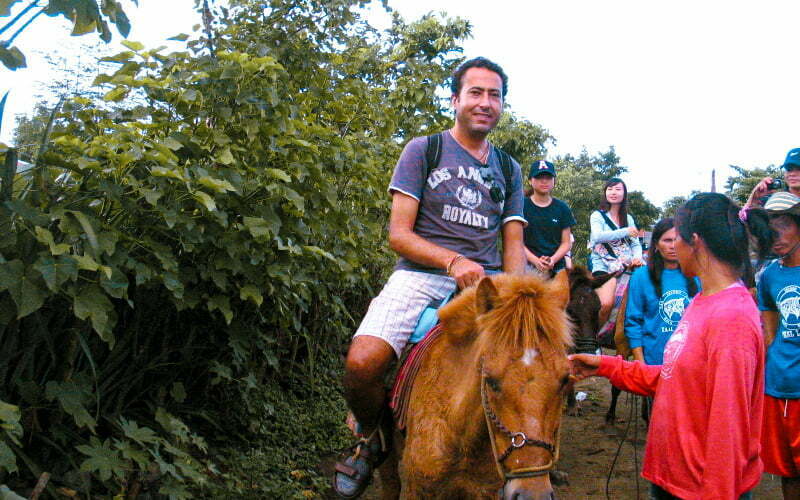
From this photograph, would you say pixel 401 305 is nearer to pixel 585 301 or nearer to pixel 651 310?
pixel 651 310

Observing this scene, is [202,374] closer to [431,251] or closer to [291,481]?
[291,481]

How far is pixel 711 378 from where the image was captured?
2.57 meters

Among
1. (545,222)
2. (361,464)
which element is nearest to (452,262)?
(361,464)

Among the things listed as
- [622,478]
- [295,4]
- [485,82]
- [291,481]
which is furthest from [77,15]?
[622,478]

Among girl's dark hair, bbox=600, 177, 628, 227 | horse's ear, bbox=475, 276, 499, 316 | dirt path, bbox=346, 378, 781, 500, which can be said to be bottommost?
dirt path, bbox=346, 378, 781, 500

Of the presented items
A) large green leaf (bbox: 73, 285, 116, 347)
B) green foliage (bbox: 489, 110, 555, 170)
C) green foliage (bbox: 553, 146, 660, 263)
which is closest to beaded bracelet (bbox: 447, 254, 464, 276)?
large green leaf (bbox: 73, 285, 116, 347)

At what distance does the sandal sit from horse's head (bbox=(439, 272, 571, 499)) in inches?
34.0

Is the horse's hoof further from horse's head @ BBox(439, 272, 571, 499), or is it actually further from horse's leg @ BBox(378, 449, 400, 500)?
horse's head @ BBox(439, 272, 571, 499)

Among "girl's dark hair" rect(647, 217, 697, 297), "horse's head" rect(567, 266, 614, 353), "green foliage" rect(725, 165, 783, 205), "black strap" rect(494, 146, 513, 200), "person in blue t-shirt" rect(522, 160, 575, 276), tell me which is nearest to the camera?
"black strap" rect(494, 146, 513, 200)

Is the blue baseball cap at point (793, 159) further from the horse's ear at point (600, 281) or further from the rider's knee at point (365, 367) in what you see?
the rider's knee at point (365, 367)

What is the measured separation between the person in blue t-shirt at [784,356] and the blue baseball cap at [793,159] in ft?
4.87

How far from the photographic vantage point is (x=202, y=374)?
4598mm

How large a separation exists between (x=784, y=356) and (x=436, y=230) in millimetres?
2371

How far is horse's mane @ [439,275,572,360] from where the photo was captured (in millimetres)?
2508
